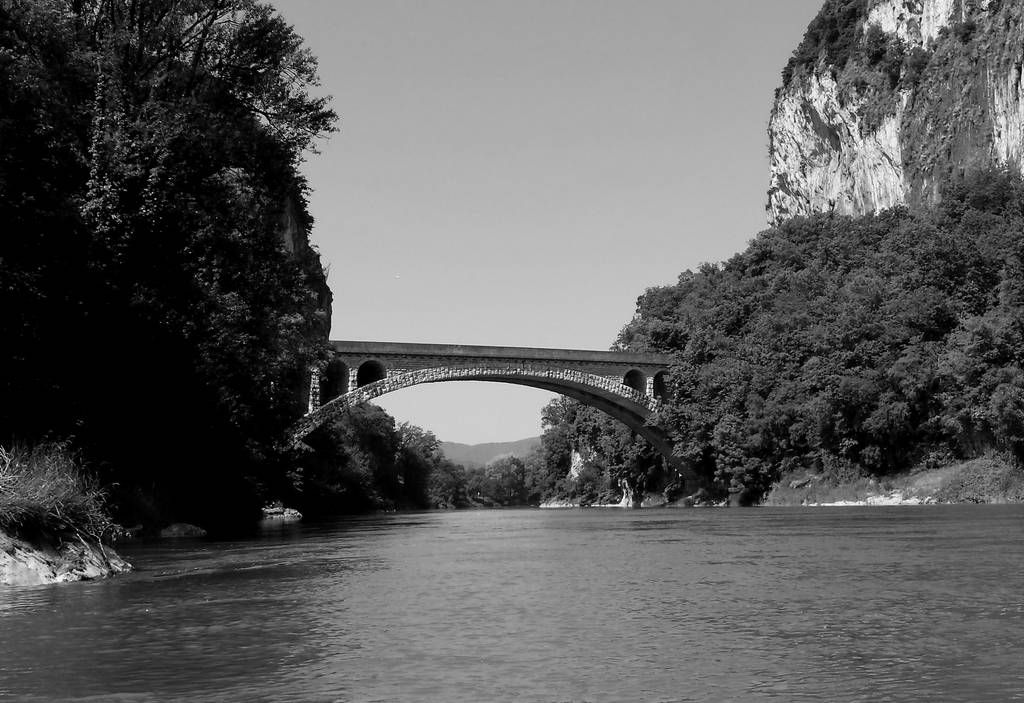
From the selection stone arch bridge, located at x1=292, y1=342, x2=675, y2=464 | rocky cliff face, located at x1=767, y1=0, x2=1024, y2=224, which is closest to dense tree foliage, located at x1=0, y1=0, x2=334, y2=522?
stone arch bridge, located at x1=292, y1=342, x2=675, y2=464

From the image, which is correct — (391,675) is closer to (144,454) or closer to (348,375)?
(144,454)

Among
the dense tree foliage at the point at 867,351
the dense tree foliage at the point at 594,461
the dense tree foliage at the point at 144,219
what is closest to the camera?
the dense tree foliage at the point at 144,219

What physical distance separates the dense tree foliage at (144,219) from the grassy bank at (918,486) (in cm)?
3073

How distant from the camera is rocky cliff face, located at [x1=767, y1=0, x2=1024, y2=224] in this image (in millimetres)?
74062

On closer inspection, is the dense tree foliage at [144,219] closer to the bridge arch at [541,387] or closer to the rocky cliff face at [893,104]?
the bridge arch at [541,387]

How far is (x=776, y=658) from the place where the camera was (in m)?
8.15

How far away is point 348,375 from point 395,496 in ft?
129

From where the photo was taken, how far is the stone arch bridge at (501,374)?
6812 cm

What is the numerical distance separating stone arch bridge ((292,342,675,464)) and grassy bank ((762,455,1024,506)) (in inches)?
596

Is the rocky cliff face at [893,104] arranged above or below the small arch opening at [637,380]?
above

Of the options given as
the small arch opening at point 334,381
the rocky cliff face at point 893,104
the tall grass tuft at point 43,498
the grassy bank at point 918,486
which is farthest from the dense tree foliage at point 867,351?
the tall grass tuft at point 43,498

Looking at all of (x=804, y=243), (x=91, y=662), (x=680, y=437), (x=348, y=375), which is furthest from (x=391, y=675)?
(x=804, y=243)

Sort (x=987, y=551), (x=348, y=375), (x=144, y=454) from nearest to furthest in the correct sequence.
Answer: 1. (x=987, y=551)
2. (x=144, y=454)
3. (x=348, y=375)

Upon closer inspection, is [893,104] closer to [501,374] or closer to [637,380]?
[637,380]
